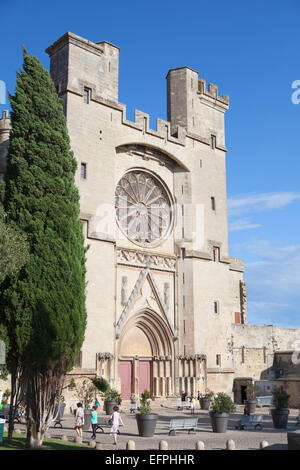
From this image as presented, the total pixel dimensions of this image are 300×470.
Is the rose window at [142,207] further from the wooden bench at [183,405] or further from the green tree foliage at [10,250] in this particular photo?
the green tree foliage at [10,250]

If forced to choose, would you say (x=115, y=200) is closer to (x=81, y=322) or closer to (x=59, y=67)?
(x=59, y=67)

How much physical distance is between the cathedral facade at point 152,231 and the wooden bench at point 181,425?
25.1 feet

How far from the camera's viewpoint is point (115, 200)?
28.0m

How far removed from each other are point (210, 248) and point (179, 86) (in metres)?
10.0

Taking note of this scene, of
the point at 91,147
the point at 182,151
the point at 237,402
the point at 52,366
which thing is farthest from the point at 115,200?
the point at 52,366

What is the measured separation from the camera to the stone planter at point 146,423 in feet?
51.1

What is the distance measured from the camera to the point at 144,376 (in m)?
27.8

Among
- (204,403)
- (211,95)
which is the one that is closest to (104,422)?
(204,403)

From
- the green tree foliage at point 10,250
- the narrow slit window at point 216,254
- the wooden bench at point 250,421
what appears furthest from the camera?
the narrow slit window at point 216,254

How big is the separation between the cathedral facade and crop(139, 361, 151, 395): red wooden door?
0.05 m

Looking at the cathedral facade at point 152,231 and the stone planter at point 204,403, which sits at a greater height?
the cathedral facade at point 152,231

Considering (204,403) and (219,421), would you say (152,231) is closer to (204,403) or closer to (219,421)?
(204,403)

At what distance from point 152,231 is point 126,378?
319 inches

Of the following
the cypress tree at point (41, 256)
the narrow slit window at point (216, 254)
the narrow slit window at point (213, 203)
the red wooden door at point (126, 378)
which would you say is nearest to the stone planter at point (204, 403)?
the red wooden door at point (126, 378)
